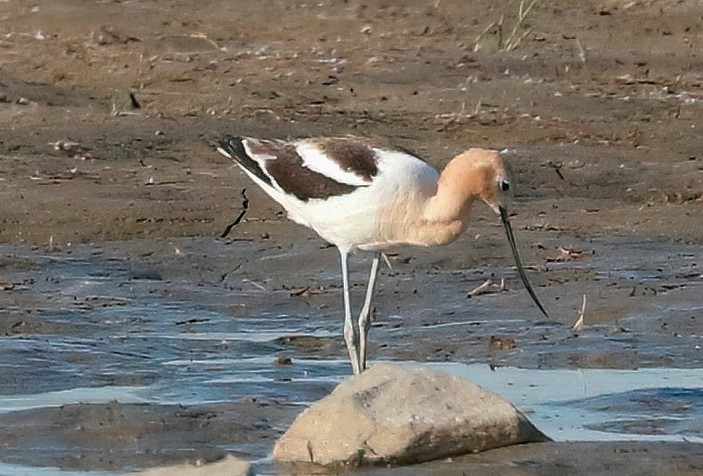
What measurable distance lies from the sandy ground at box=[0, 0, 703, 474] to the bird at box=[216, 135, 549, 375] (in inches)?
36.5

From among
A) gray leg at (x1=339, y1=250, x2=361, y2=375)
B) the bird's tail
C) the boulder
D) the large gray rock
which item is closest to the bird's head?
gray leg at (x1=339, y1=250, x2=361, y2=375)

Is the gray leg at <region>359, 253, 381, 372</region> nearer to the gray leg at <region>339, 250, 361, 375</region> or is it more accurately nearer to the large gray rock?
the gray leg at <region>339, 250, 361, 375</region>

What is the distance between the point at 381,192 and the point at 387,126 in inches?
237

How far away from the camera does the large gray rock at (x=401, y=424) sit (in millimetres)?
6789

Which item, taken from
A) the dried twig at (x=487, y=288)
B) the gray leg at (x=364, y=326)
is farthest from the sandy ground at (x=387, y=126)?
the gray leg at (x=364, y=326)

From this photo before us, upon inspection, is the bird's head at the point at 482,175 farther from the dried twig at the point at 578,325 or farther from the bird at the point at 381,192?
the dried twig at the point at 578,325

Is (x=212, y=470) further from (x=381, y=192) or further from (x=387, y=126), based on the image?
(x=387, y=126)

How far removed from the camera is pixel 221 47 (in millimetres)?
16234

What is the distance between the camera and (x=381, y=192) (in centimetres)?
800

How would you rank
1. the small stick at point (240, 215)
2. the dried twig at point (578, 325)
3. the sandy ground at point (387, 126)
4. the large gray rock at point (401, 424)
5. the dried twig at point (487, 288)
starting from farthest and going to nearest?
the small stick at point (240, 215) < the sandy ground at point (387, 126) < the dried twig at point (487, 288) < the dried twig at point (578, 325) < the large gray rock at point (401, 424)

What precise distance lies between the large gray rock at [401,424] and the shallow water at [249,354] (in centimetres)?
32

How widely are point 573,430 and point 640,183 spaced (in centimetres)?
538

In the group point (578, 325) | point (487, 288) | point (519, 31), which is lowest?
point (578, 325)

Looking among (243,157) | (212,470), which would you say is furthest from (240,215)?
(212,470)
